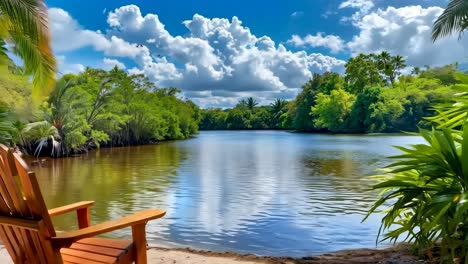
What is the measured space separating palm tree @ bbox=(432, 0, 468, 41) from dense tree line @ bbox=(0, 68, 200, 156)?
11.5 metres

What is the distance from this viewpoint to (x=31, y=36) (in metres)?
7.93

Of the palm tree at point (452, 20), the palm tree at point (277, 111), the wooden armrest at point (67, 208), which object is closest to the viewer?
the wooden armrest at point (67, 208)

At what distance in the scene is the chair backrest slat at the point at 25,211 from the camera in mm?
1957

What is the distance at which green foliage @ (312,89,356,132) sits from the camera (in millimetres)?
62062

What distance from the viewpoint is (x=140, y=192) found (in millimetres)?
10203

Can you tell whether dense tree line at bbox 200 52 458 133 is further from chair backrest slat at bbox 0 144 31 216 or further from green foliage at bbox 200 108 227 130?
chair backrest slat at bbox 0 144 31 216

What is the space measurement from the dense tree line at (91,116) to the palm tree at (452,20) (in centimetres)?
1153

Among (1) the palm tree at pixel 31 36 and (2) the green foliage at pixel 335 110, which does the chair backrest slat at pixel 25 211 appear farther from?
(2) the green foliage at pixel 335 110

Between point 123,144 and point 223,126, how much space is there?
2737 inches

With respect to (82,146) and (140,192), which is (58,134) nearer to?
(82,146)

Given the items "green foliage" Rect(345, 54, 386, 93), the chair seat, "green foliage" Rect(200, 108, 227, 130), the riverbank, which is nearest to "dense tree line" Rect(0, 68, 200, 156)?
the riverbank

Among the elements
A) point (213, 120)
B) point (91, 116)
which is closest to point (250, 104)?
point (213, 120)

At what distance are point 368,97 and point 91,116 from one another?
4004 cm

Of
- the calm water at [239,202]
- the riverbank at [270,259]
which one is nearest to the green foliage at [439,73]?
the calm water at [239,202]
